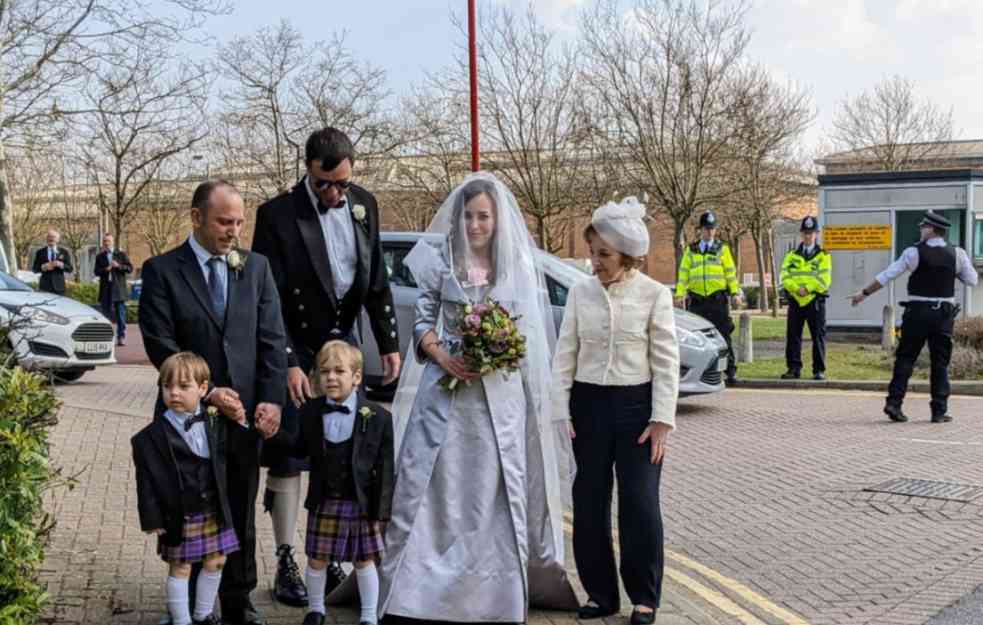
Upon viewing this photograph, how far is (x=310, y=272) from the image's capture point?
5.46 m

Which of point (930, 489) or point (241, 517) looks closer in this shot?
point (241, 517)

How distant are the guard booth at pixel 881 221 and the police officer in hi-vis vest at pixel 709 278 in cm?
840

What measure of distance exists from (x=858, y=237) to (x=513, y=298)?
763 inches

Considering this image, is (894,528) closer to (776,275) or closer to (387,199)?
(387,199)

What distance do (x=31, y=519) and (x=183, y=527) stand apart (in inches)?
25.9

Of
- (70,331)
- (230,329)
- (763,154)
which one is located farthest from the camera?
(763,154)

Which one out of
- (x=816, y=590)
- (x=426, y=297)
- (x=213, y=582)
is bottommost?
(x=816, y=590)

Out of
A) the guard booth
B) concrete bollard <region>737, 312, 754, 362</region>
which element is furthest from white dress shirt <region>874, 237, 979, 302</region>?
the guard booth

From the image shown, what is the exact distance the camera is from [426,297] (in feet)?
18.0

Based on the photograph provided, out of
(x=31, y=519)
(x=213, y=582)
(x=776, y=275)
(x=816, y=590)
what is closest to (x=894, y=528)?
(x=816, y=590)

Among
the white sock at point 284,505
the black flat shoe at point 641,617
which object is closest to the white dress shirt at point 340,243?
the white sock at point 284,505

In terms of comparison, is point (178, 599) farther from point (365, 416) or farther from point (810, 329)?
point (810, 329)

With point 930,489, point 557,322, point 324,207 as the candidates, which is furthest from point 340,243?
point 557,322

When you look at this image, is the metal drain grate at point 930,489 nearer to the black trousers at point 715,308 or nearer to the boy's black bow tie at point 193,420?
the boy's black bow tie at point 193,420
